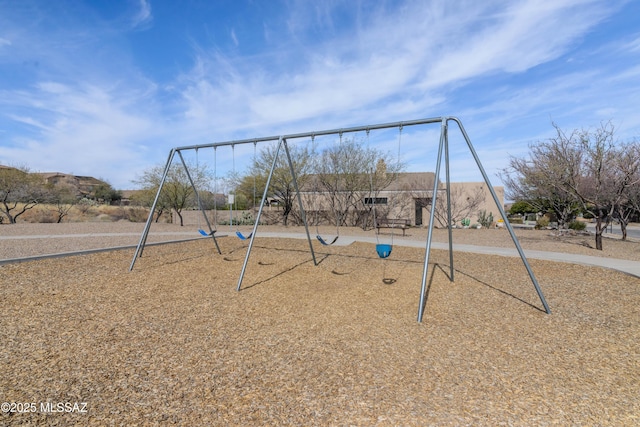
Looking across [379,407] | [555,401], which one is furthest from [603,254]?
[379,407]

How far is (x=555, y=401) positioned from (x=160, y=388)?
2.95 m

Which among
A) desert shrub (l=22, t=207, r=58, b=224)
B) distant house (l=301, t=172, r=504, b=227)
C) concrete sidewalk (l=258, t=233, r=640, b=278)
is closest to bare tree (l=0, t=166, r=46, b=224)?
desert shrub (l=22, t=207, r=58, b=224)

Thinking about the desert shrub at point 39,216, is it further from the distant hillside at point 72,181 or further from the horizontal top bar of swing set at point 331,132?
the horizontal top bar of swing set at point 331,132

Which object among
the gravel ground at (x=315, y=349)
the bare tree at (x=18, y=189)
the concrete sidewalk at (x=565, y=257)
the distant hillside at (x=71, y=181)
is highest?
the distant hillside at (x=71, y=181)

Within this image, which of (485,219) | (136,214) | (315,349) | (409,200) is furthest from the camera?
(136,214)

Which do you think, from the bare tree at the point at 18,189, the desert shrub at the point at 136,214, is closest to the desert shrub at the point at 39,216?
the bare tree at the point at 18,189

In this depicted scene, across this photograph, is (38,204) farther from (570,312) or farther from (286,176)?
(570,312)

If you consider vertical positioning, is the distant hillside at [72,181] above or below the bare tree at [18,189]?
above

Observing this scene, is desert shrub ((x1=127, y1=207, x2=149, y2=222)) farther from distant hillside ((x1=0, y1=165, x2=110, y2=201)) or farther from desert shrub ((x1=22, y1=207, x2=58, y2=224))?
distant hillside ((x1=0, y1=165, x2=110, y2=201))

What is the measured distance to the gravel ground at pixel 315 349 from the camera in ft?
7.82

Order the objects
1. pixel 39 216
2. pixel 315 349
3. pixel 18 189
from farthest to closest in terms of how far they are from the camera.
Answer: pixel 39 216 < pixel 18 189 < pixel 315 349

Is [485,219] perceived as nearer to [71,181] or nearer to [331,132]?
[331,132]

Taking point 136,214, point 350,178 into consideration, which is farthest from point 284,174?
point 136,214

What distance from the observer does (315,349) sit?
3.37 metres
